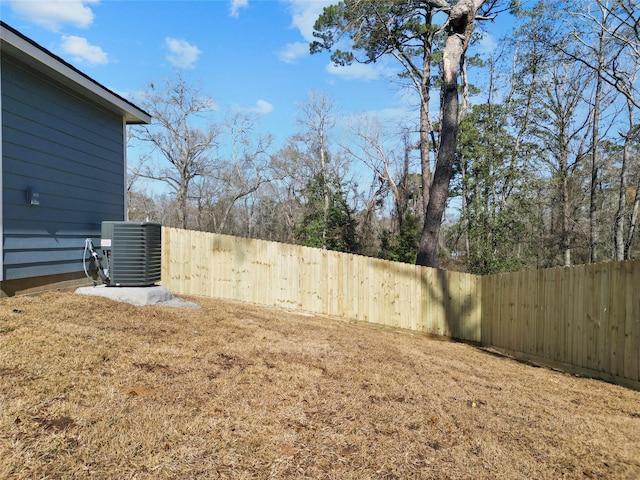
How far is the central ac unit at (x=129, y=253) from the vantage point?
548 cm

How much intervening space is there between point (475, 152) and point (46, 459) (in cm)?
1613

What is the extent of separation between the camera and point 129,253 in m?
5.54

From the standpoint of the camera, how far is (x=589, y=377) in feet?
16.9

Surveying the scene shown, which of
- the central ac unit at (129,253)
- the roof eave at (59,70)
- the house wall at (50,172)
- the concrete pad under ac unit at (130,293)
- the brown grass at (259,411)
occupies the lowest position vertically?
the brown grass at (259,411)

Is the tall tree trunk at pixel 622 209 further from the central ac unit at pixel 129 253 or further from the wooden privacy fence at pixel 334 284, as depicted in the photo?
the central ac unit at pixel 129 253

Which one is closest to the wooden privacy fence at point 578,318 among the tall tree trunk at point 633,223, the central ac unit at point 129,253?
the central ac unit at point 129,253

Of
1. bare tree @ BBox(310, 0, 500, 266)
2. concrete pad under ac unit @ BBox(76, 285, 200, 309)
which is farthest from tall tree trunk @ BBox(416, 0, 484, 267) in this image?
concrete pad under ac unit @ BBox(76, 285, 200, 309)

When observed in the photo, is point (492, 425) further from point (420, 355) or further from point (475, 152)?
point (475, 152)

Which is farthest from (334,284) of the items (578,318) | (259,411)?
(259,411)

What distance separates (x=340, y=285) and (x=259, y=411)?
5542mm

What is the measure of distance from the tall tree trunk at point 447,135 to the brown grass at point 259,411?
205 inches

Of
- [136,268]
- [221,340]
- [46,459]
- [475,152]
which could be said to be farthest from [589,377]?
[475,152]

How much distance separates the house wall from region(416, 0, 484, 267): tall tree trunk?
6735 mm

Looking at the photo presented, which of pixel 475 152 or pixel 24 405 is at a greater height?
pixel 475 152
